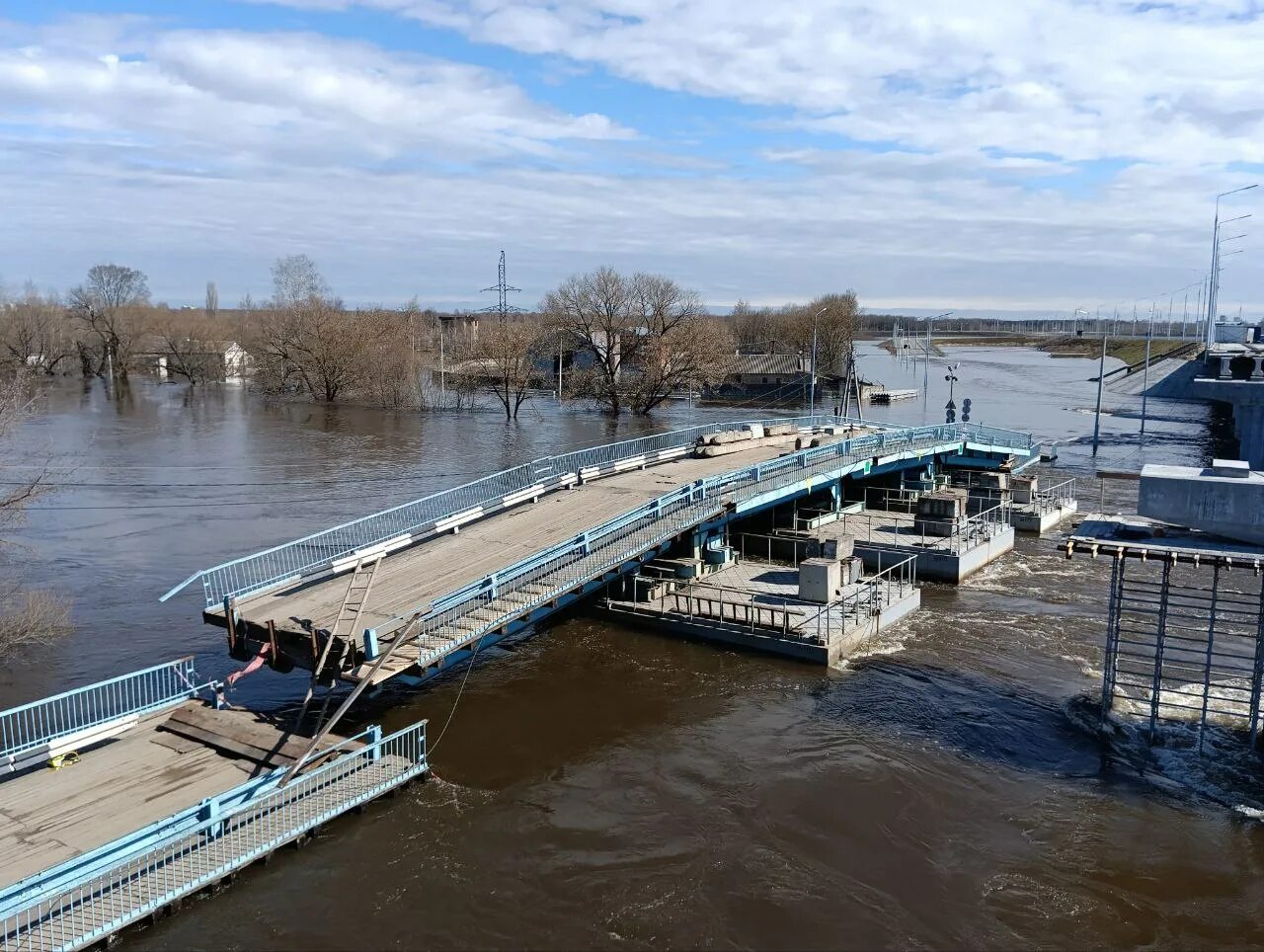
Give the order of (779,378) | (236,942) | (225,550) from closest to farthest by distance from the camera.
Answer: (236,942)
(225,550)
(779,378)

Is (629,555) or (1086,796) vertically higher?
(629,555)

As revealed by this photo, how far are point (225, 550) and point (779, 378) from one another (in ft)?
244

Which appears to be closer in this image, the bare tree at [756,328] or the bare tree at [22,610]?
the bare tree at [22,610]

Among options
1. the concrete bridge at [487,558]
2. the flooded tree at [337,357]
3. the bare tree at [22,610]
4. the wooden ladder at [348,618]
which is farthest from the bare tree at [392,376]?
the wooden ladder at [348,618]

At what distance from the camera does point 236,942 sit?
1284 centimetres

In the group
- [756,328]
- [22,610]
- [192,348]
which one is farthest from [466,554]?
[756,328]

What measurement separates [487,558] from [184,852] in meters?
9.56

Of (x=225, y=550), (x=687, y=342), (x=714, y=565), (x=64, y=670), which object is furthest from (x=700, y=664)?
(x=687, y=342)

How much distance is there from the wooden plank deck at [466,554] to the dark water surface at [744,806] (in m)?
2.52

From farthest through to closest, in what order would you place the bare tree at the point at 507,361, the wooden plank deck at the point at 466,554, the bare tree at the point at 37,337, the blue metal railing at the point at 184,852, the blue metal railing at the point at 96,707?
the bare tree at the point at 37,337
the bare tree at the point at 507,361
the wooden plank deck at the point at 466,554
the blue metal railing at the point at 96,707
the blue metal railing at the point at 184,852

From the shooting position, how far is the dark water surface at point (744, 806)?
13.6 meters

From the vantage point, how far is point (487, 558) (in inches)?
874

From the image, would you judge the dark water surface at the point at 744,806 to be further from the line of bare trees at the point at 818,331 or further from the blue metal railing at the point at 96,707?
the line of bare trees at the point at 818,331

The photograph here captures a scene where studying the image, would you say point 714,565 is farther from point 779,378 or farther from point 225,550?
point 779,378
